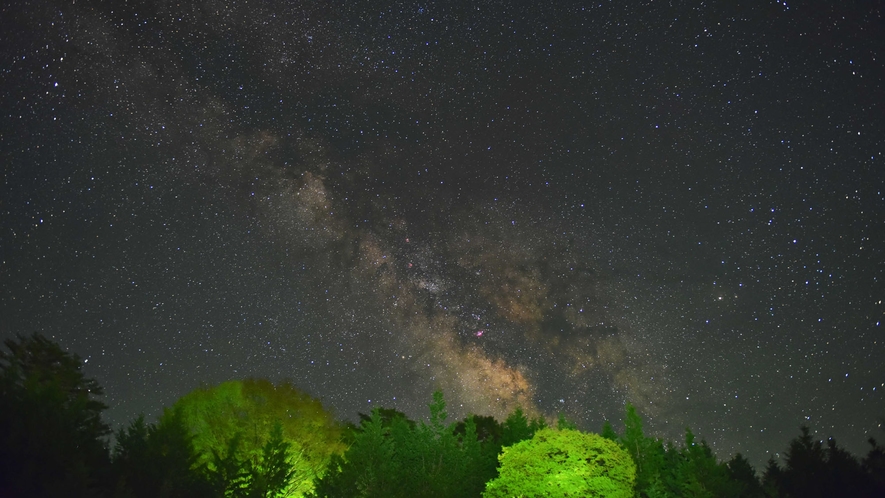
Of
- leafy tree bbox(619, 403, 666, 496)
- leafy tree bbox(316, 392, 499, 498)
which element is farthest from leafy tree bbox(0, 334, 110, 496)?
leafy tree bbox(619, 403, 666, 496)

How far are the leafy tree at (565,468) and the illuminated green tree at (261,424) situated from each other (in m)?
10.7

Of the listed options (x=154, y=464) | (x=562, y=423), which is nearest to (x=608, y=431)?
(x=562, y=423)

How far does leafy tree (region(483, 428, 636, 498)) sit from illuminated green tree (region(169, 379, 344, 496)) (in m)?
10.7

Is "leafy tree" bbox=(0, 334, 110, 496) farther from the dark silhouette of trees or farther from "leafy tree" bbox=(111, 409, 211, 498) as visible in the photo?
the dark silhouette of trees

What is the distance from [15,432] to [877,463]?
144 ft

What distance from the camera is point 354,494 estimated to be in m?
23.4

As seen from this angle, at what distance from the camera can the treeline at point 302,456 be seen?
14.8m

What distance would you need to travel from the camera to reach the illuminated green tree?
29531 mm

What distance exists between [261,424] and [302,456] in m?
3.09

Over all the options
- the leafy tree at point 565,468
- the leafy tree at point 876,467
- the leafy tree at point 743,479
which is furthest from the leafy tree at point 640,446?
the leafy tree at point 876,467

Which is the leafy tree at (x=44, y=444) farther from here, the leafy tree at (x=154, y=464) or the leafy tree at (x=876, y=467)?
the leafy tree at (x=876, y=467)

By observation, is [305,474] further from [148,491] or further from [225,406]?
[148,491]

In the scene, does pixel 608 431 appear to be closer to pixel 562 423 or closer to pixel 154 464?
pixel 562 423

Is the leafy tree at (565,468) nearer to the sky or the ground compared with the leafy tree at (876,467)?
nearer to the ground
